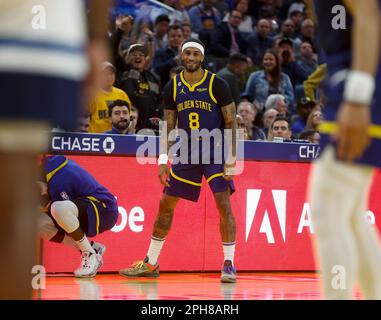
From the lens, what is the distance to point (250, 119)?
1085 centimetres

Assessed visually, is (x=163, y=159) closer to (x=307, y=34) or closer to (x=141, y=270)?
(x=141, y=270)

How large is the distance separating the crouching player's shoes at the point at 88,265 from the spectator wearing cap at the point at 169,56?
3192 mm

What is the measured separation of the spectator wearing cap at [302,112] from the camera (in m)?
11.6

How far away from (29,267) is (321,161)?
5.89 feet

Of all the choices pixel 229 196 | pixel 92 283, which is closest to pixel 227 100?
pixel 229 196

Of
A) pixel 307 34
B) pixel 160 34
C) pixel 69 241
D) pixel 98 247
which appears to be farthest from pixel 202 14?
pixel 69 241

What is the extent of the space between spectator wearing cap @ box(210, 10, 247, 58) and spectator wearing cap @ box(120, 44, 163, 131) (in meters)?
2.04

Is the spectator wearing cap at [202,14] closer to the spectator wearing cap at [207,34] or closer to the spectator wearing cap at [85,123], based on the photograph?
the spectator wearing cap at [207,34]

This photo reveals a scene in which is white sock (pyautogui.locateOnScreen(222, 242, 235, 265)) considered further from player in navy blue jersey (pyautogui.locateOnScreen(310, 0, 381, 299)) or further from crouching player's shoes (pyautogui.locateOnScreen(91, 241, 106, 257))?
player in navy blue jersey (pyautogui.locateOnScreen(310, 0, 381, 299))

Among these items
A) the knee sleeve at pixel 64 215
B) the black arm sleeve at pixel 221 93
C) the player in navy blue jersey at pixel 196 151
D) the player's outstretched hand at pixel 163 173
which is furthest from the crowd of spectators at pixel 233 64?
the knee sleeve at pixel 64 215

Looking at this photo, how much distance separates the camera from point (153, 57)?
11.8 m

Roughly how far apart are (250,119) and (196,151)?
71.9 inches

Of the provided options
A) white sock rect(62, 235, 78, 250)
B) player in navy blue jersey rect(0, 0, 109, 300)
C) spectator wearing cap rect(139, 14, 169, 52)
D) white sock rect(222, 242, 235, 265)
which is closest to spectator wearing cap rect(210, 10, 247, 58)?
spectator wearing cap rect(139, 14, 169, 52)
